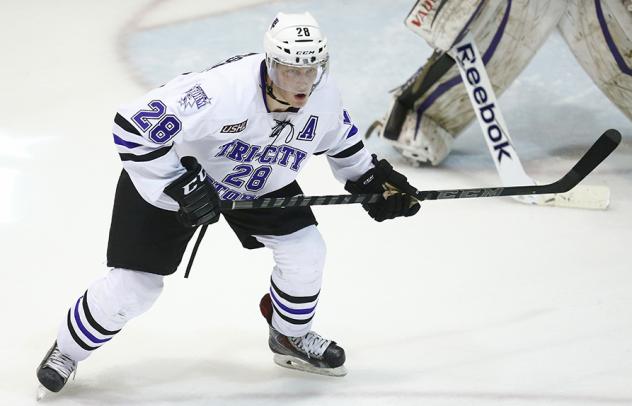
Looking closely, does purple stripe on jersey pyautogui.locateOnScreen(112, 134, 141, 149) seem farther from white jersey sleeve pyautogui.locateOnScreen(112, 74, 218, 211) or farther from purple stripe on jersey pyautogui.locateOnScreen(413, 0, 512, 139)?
purple stripe on jersey pyautogui.locateOnScreen(413, 0, 512, 139)

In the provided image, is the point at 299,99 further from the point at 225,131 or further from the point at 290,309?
the point at 290,309

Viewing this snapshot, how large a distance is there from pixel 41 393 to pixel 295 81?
0.92m

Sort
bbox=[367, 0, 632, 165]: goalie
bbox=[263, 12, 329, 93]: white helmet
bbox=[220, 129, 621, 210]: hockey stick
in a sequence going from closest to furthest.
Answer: bbox=[263, 12, 329, 93]: white helmet, bbox=[220, 129, 621, 210]: hockey stick, bbox=[367, 0, 632, 165]: goalie

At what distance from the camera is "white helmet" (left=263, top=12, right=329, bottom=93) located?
2.22 m

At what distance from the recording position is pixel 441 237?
11.0 feet

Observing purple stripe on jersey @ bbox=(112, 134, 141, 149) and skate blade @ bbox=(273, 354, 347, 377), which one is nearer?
purple stripe on jersey @ bbox=(112, 134, 141, 149)

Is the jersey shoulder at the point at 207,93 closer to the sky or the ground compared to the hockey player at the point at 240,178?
closer to the sky

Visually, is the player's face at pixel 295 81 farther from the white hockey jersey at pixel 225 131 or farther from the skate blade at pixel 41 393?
the skate blade at pixel 41 393

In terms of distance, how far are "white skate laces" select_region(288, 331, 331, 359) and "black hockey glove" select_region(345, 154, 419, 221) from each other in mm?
326

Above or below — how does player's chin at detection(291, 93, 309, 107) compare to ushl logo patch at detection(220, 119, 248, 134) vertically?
above

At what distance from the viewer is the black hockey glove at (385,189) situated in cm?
252

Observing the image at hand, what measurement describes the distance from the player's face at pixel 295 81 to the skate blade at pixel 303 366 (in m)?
0.70

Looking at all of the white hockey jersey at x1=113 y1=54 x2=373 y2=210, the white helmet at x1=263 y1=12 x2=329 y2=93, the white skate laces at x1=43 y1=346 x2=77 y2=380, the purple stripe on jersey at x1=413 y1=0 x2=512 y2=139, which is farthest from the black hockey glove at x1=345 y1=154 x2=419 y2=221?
the purple stripe on jersey at x1=413 y1=0 x2=512 y2=139

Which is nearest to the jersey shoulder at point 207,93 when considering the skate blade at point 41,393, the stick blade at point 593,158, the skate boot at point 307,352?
the skate boot at point 307,352
